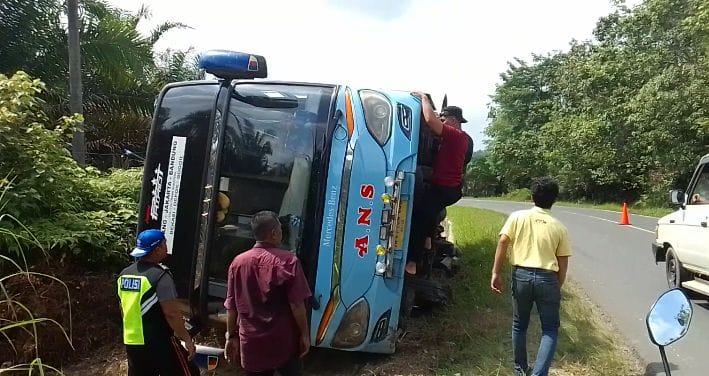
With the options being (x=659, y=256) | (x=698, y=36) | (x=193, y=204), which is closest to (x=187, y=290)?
(x=193, y=204)

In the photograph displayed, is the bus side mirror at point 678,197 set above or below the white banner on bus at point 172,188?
above

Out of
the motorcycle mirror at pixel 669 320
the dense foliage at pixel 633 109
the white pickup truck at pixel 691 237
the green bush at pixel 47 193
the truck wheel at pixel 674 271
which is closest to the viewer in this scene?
the motorcycle mirror at pixel 669 320

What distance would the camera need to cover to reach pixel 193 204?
482 cm

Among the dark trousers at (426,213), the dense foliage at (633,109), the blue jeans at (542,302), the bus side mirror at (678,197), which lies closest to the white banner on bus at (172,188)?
the dark trousers at (426,213)

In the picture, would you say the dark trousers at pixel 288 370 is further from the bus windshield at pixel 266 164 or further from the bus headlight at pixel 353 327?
the bus windshield at pixel 266 164

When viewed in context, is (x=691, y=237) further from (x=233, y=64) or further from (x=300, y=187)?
(x=233, y=64)

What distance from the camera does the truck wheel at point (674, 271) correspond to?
8234 millimetres

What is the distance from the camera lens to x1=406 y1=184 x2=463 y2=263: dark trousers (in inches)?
206

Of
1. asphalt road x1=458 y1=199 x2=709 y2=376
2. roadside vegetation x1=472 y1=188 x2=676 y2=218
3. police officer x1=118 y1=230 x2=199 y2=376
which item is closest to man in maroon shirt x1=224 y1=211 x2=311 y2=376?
police officer x1=118 y1=230 x2=199 y2=376

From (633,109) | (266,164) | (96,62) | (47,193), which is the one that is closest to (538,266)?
(266,164)

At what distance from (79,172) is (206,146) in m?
2.34

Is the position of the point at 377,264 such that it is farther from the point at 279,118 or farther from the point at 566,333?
the point at 566,333

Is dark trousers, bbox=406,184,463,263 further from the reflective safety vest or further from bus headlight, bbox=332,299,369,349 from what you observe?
the reflective safety vest

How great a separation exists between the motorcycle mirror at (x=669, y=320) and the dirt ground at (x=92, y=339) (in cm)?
221
